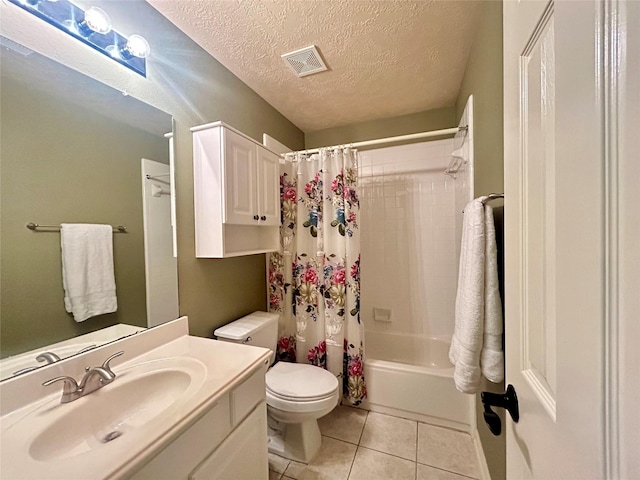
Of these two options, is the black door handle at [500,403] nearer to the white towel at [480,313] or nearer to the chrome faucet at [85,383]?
the white towel at [480,313]

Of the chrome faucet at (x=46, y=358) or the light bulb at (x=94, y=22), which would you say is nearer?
the chrome faucet at (x=46, y=358)

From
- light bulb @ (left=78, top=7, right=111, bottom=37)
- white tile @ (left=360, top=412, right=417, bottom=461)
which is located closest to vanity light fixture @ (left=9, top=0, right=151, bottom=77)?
light bulb @ (left=78, top=7, right=111, bottom=37)

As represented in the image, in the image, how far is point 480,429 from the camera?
56.4 inches

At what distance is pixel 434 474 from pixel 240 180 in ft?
6.23

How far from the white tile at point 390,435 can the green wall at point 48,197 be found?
1516 mm

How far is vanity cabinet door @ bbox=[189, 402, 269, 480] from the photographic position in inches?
31.0

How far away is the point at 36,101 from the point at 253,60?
3.59 feet

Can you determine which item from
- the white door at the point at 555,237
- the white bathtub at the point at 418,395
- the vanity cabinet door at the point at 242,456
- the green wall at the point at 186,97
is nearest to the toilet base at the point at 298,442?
the vanity cabinet door at the point at 242,456

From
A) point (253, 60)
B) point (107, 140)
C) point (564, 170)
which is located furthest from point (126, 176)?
point (564, 170)

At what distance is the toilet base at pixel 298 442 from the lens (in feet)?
4.68

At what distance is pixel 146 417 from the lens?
84cm

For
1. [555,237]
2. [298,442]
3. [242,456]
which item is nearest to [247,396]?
[242,456]

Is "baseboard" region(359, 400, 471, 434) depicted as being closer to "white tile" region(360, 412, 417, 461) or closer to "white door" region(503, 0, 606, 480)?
"white tile" region(360, 412, 417, 461)

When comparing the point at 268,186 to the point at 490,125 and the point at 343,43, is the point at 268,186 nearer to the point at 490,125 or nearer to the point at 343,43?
the point at 343,43
